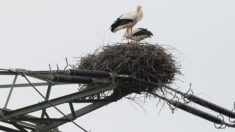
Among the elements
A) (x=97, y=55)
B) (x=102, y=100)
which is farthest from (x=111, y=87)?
(x=97, y=55)

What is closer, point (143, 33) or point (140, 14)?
point (143, 33)

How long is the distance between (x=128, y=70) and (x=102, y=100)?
74cm

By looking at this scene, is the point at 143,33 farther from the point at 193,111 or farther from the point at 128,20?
the point at 193,111

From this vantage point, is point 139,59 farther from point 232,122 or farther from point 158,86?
point 232,122

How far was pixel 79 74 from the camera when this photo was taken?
8516 mm

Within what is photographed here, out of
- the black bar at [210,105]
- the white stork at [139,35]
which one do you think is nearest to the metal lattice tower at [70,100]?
the black bar at [210,105]

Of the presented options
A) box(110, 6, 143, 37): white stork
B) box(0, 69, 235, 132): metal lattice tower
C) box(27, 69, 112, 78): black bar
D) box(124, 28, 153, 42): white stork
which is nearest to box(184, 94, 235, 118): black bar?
box(0, 69, 235, 132): metal lattice tower

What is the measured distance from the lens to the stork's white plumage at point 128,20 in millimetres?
14273

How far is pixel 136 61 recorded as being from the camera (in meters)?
10.6

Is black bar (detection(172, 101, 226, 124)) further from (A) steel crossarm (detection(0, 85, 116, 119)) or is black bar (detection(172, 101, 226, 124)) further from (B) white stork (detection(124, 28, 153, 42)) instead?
(B) white stork (detection(124, 28, 153, 42))

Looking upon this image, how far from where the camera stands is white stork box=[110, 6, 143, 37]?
14273 millimetres

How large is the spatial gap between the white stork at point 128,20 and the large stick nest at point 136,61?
8.62 feet

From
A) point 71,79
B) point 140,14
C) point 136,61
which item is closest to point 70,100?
point 71,79

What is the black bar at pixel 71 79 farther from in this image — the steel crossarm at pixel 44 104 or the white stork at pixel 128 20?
the white stork at pixel 128 20
